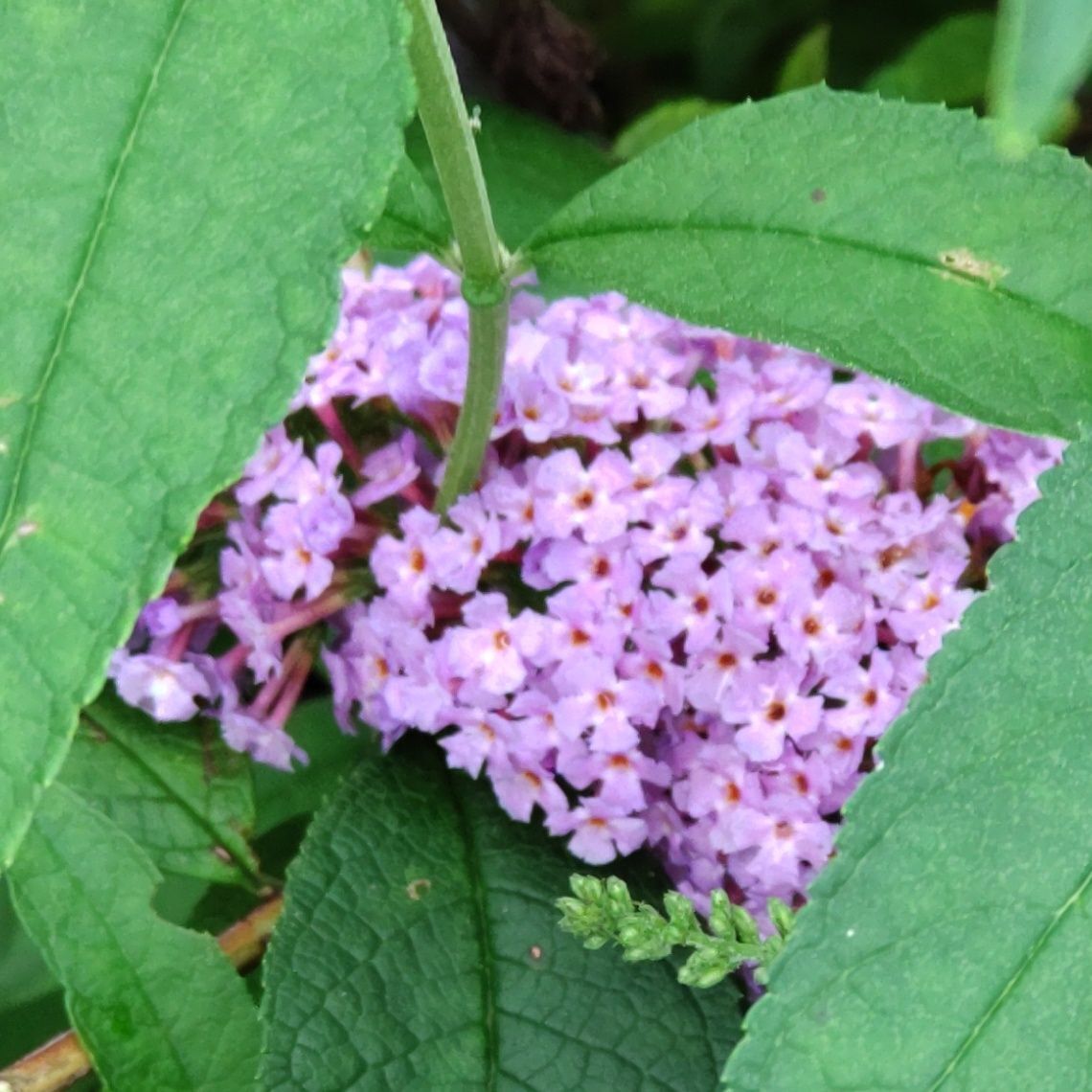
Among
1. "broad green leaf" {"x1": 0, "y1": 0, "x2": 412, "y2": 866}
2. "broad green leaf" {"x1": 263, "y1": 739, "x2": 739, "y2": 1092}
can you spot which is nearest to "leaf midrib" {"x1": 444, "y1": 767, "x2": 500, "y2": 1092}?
"broad green leaf" {"x1": 263, "y1": 739, "x2": 739, "y2": 1092}

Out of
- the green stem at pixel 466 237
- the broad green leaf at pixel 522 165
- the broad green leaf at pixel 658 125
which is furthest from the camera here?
the broad green leaf at pixel 658 125

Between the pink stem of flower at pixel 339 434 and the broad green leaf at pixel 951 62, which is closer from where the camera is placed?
the pink stem of flower at pixel 339 434

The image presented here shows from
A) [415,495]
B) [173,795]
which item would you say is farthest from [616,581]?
[173,795]

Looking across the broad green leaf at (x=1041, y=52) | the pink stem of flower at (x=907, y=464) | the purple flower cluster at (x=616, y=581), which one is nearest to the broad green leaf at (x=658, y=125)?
the purple flower cluster at (x=616, y=581)

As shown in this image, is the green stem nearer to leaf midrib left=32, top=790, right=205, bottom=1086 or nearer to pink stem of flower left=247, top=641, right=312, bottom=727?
pink stem of flower left=247, top=641, right=312, bottom=727

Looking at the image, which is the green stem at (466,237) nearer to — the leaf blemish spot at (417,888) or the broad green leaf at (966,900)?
the leaf blemish spot at (417,888)

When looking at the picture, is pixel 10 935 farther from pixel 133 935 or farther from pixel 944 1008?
pixel 944 1008
